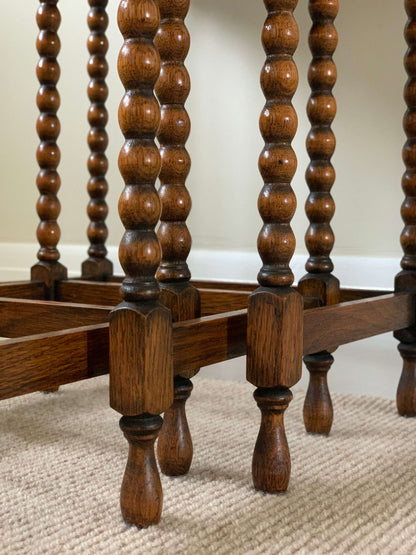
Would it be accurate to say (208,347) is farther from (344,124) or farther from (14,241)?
(14,241)

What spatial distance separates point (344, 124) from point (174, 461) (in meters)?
0.73

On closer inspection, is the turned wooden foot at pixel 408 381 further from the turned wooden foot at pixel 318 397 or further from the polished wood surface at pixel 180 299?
the turned wooden foot at pixel 318 397

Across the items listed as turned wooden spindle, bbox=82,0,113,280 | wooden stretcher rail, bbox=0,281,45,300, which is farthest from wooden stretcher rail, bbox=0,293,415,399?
turned wooden spindle, bbox=82,0,113,280

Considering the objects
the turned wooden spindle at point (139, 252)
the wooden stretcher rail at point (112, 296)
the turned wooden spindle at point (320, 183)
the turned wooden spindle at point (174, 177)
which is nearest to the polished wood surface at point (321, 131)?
the turned wooden spindle at point (320, 183)

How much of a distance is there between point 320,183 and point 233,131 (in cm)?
51

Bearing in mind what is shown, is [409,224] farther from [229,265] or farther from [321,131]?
[229,265]

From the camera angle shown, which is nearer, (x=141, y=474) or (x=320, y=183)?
(x=141, y=474)

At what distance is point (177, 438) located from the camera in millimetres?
820

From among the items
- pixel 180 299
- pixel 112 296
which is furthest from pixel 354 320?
pixel 112 296

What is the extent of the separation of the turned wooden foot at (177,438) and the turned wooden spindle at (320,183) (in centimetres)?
23

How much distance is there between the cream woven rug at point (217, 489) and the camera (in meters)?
0.67

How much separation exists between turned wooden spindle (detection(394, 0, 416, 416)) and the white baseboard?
Result: 0.64 feet

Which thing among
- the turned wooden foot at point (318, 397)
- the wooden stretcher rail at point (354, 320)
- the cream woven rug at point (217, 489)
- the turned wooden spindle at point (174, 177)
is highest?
the turned wooden spindle at point (174, 177)

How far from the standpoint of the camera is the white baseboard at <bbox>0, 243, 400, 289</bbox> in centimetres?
129
